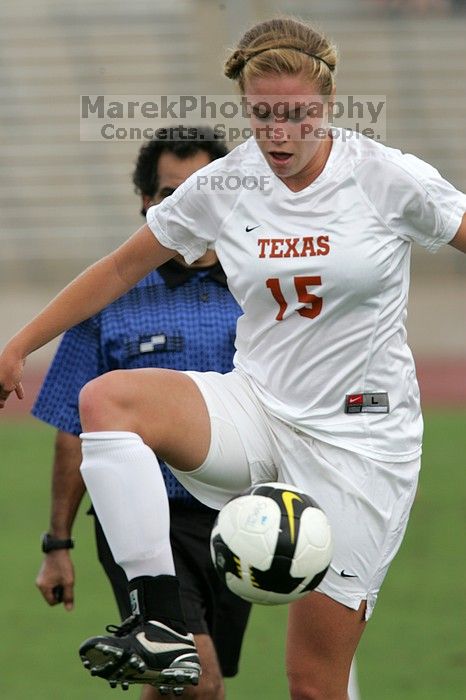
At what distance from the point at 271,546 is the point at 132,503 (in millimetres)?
397

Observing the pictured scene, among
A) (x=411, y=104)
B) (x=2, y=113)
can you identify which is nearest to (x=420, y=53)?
(x=411, y=104)

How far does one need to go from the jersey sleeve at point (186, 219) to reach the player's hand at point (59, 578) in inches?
59.6

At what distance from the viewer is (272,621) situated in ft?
24.0

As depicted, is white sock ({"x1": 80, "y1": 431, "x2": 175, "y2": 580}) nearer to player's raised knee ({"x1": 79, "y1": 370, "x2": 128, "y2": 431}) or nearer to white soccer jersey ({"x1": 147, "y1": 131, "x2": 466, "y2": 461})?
player's raised knee ({"x1": 79, "y1": 370, "x2": 128, "y2": 431})

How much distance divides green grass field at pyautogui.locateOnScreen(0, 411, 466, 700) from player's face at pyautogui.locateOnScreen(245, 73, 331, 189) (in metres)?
2.96

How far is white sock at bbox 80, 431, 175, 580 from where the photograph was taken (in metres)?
3.71

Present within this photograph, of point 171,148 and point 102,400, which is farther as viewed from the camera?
point 171,148

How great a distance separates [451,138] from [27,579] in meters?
13.0

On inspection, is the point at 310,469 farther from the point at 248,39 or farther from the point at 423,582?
the point at 423,582

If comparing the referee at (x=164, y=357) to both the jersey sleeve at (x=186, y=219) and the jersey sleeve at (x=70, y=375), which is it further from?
the jersey sleeve at (x=186, y=219)

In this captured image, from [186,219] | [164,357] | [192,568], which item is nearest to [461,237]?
[186,219]

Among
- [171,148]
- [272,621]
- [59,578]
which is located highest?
[171,148]

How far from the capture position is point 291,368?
160 inches

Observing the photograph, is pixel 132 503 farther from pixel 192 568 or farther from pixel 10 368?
pixel 192 568
